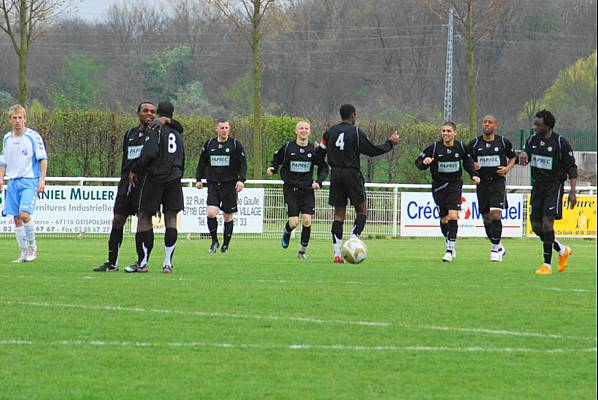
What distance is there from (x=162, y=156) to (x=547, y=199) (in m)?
5.00

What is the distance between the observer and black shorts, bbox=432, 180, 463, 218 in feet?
60.4

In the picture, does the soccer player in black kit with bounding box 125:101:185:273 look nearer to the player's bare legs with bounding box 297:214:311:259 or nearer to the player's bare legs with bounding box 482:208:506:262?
the player's bare legs with bounding box 297:214:311:259

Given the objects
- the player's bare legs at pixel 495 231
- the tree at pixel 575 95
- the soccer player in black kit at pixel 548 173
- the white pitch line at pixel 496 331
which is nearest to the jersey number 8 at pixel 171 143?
the soccer player in black kit at pixel 548 173

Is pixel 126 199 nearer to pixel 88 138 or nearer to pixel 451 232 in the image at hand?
pixel 451 232

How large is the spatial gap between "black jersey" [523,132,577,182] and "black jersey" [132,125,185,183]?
463cm

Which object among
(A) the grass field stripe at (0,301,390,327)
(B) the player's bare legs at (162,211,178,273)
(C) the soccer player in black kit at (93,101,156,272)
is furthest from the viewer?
(B) the player's bare legs at (162,211,178,273)

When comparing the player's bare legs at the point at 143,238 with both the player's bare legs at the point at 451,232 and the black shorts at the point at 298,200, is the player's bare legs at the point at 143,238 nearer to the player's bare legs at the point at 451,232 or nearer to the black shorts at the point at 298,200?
the black shorts at the point at 298,200

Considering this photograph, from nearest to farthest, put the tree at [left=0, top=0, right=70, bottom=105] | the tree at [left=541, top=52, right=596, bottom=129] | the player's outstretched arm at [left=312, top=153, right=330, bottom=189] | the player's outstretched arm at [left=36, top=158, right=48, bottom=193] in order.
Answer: the player's outstretched arm at [left=36, top=158, right=48, bottom=193], the player's outstretched arm at [left=312, top=153, right=330, bottom=189], the tree at [left=0, top=0, right=70, bottom=105], the tree at [left=541, top=52, right=596, bottom=129]

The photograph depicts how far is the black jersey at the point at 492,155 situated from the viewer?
1827cm


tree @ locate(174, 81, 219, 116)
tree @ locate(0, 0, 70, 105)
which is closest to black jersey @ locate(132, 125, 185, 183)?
tree @ locate(0, 0, 70, 105)

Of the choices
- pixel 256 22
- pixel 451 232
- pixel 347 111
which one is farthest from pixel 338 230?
pixel 256 22

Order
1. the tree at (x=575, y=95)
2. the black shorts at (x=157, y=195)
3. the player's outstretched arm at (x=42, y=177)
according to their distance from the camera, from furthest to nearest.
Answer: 1. the tree at (x=575, y=95)
2. the player's outstretched arm at (x=42, y=177)
3. the black shorts at (x=157, y=195)

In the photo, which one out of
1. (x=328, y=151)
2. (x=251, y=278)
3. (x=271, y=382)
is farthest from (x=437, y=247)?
(x=271, y=382)

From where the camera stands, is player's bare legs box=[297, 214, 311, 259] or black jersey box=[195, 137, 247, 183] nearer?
player's bare legs box=[297, 214, 311, 259]
